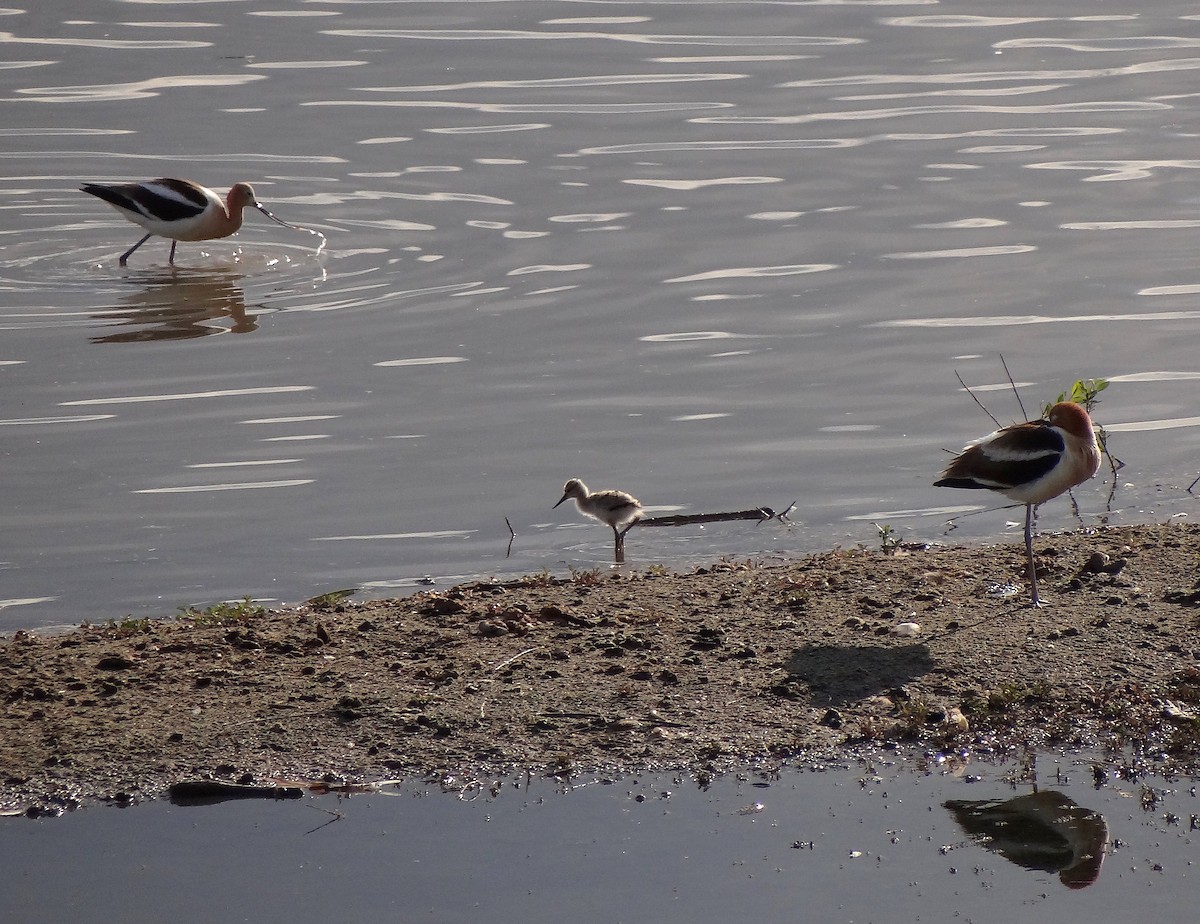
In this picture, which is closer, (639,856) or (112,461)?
(639,856)

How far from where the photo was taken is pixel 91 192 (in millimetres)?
17547

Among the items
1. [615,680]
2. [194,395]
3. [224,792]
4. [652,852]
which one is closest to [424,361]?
[194,395]

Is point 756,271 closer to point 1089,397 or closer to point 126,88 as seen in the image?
point 1089,397

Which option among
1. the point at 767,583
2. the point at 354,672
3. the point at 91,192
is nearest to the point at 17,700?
the point at 354,672

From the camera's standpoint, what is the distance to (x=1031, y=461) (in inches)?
323

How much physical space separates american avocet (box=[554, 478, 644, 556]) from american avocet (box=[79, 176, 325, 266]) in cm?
804

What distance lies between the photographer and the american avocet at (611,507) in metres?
9.52

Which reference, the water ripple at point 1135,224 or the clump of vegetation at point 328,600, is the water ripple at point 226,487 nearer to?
the clump of vegetation at point 328,600

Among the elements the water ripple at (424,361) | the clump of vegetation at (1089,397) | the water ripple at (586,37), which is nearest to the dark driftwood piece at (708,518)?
the clump of vegetation at (1089,397)

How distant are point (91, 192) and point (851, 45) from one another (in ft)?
40.7

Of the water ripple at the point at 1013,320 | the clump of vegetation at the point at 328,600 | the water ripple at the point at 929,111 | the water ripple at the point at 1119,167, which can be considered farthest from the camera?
the water ripple at the point at 929,111

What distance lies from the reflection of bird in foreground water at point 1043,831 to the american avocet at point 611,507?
3867 mm

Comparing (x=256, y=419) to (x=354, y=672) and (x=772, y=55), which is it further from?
(x=772, y=55)

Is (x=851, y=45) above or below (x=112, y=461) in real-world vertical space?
above
